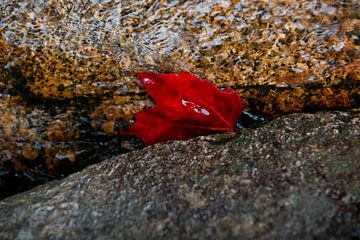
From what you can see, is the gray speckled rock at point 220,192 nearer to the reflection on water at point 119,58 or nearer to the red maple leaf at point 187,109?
the red maple leaf at point 187,109

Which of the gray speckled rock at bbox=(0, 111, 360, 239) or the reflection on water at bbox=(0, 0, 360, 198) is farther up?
the reflection on water at bbox=(0, 0, 360, 198)

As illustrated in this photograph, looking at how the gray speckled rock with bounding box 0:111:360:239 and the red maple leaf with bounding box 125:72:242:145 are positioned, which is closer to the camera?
the gray speckled rock with bounding box 0:111:360:239

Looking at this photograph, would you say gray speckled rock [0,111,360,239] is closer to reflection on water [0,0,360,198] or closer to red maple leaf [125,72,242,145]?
red maple leaf [125,72,242,145]

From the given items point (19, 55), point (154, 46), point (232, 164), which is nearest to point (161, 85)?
point (154, 46)

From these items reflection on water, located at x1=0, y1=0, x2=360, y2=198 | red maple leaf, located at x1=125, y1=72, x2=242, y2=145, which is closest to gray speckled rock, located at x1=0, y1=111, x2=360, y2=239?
red maple leaf, located at x1=125, y1=72, x2=242, y2=145

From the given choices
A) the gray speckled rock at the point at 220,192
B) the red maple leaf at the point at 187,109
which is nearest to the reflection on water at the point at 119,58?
the red maple leaf at the point at 187,109

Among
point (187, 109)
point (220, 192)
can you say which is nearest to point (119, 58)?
point (187, 109)
